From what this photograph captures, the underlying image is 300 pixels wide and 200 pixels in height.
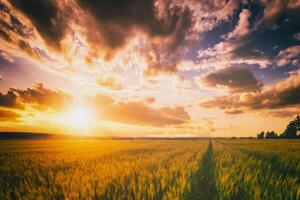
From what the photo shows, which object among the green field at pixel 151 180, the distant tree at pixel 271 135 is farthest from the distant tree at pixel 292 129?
the green field at pixel 151 180

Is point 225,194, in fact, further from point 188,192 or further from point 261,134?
point 261,134

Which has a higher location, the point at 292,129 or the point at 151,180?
the point at 292,129

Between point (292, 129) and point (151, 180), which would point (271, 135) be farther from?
point (151, 180)

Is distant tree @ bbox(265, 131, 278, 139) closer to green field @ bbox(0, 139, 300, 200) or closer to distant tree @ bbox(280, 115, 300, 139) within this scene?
distant tree @ bbox(280, 115, 300, 139)

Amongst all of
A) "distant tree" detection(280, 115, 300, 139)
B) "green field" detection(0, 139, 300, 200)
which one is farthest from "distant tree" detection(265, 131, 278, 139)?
"green field" detection(0, 139, 300, 200)

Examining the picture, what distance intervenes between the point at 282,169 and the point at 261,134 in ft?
461

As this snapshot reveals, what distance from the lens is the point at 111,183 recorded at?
18.5 ft

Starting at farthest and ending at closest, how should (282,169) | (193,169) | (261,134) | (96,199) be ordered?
(261,134) → (282,169) → (193,169) → (96,199)

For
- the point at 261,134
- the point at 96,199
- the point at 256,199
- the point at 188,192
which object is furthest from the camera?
the point at 261,134

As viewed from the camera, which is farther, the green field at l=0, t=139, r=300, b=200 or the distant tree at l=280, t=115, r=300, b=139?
the distant tree at l=280, t=115, r=300, b=139

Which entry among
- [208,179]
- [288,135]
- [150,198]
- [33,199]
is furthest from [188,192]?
[288,135]

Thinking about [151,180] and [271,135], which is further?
[271,135]

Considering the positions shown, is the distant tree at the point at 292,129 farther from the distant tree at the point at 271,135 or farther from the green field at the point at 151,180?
the green field at the point at 151,180

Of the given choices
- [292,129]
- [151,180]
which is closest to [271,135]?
[292,129]
